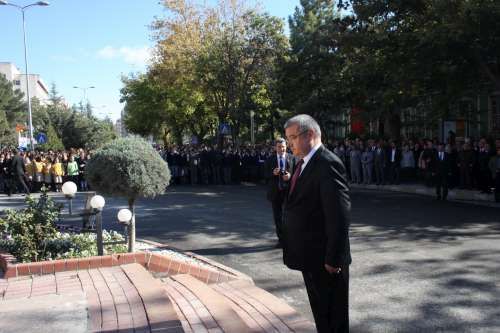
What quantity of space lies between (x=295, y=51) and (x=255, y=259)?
2193 cm

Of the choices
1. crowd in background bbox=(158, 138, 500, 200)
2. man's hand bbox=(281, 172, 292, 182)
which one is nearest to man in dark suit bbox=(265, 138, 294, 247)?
man's hand bbox=(281, 172, 292, 182)

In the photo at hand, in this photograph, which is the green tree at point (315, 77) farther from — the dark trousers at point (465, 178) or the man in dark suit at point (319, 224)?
the man in dark suit at point (319, 224)

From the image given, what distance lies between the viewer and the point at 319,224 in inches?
135

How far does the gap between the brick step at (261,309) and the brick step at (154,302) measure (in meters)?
0.73

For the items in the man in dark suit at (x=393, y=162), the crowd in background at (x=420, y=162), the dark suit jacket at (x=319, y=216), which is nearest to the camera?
the dark suit jacket at (x=319, y=216)

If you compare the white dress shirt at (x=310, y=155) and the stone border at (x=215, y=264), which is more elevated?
the white dress shirt at (x=310, y=155)

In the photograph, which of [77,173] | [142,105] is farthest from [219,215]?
[142,105]

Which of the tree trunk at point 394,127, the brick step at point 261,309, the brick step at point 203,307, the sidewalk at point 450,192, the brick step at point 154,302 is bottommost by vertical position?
the brick step at point 261,309

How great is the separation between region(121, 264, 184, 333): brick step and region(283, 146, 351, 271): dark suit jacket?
3.74 feet

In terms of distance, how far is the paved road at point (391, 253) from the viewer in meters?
4.95

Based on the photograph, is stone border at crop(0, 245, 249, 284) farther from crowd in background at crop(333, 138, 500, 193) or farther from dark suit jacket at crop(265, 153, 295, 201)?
crowd in background at crop(333, 138, 500, 193)

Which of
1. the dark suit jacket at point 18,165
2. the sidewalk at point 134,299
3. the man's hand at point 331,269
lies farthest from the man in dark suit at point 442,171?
the dark suit jacket at point 18,165

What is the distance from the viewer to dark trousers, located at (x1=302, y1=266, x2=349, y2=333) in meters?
3.49

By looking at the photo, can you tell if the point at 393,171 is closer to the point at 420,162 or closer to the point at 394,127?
the point at 420,162
